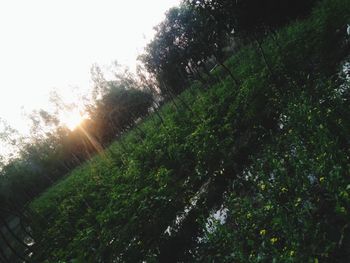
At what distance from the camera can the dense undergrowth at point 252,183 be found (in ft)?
13.2

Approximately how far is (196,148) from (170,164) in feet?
3.97

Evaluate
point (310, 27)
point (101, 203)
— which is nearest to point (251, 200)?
point (101, 203)

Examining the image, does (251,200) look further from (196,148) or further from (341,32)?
(341,32)

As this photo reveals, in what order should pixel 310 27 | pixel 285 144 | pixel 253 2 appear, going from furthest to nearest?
pixel 310 27, pixel 253 2, pixel 285 144

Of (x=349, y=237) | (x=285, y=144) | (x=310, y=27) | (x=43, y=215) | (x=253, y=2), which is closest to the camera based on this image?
(x=349, y=237)

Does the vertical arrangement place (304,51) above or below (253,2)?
below

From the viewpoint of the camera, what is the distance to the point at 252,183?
224 inches

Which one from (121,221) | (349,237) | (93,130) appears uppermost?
(93,130)

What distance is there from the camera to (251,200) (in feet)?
17.4

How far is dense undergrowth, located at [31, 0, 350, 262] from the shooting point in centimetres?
402

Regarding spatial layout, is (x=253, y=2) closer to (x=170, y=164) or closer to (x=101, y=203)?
(x=170, y=164)

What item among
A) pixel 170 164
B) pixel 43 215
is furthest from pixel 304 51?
pixel 43 215

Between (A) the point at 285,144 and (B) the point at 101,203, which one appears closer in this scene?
(A) the point at 285,144

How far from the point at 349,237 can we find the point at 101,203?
8.61 m
